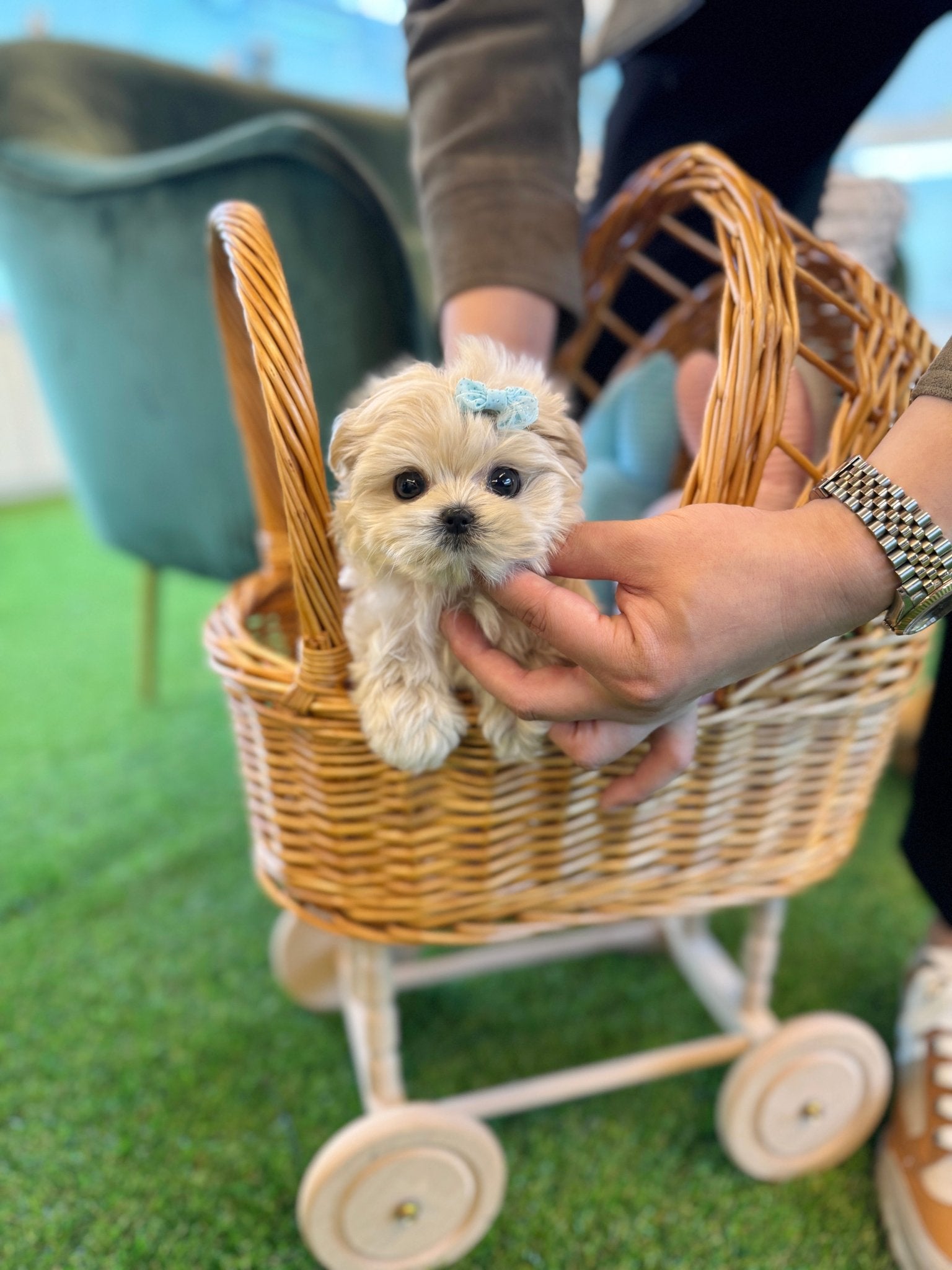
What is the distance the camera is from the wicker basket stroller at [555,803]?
47cm

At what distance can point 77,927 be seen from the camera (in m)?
0.97

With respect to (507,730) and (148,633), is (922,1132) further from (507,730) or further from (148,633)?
(148,633)

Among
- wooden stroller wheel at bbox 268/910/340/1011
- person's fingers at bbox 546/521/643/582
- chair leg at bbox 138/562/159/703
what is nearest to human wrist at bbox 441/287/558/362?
person's fingers at bbox 546/521/643/582

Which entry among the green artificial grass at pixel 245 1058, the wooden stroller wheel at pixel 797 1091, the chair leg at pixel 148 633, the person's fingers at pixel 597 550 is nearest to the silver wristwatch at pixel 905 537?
the person's fingers at pixel 597 550

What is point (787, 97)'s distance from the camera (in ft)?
2.81

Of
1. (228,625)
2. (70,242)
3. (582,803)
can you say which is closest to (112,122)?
(70,242)

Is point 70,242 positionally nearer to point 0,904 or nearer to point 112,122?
point 112,122

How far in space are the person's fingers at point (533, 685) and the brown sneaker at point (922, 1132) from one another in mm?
538

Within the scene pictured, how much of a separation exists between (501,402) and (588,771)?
25cm

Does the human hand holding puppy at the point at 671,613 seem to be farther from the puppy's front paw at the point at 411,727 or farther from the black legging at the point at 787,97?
the black legging at the point at 787,97

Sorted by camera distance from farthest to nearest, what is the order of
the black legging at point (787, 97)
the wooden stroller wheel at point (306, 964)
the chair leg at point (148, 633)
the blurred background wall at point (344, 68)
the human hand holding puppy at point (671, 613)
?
the blurred background wall at point (344, 68)
the chair leg at point (148, 633)
the wooden stroller wheel at point (306, 964)
the black legging at point (787, 97)
the human hand holding puppy at point (671, 613)

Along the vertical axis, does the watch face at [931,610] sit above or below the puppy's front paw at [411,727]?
above

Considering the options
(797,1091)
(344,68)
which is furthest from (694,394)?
(344,68)

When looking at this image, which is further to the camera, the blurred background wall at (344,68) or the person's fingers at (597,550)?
the blurred background wall at (344,68)
